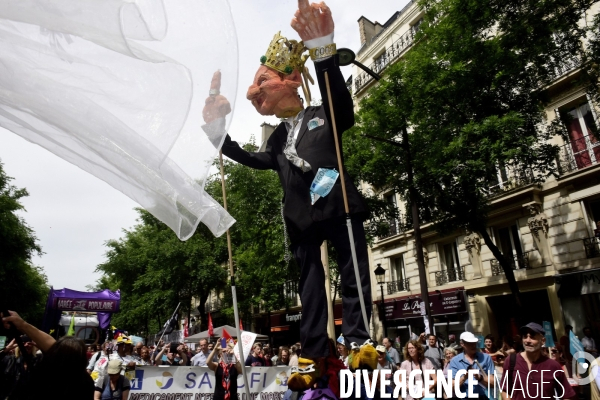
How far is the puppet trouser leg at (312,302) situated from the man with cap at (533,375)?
2.16m

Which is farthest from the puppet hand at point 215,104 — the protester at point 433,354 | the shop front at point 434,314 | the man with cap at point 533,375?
the shop front at point 434,314

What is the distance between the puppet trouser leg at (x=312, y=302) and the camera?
3113mm

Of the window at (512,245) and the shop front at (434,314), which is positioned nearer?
the window at (512,245)

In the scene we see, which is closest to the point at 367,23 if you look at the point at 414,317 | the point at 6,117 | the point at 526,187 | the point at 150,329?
the point at 526,187

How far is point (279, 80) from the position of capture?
3.80 meters

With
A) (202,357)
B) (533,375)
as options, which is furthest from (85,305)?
(533,375)

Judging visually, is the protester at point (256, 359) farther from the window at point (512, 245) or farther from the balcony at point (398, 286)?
the balcony at point (398, 286)

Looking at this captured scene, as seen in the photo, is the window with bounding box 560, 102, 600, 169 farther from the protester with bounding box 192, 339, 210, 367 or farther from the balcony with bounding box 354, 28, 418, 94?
the protester with bounding box 192, 339, 210, 367

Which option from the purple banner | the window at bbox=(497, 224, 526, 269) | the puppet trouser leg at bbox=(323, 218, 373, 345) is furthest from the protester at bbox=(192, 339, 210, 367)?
the window at bbox=(497, 224, 526, 269)

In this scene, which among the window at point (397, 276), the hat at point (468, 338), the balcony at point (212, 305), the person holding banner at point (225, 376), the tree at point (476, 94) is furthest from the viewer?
the balcony at point (212, 305)

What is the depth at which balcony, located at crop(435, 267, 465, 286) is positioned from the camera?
2041 cm

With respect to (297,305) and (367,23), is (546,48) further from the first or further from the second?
(297,305)

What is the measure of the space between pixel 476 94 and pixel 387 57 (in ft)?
46.6

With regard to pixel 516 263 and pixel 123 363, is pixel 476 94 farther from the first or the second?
pixel 123 363
